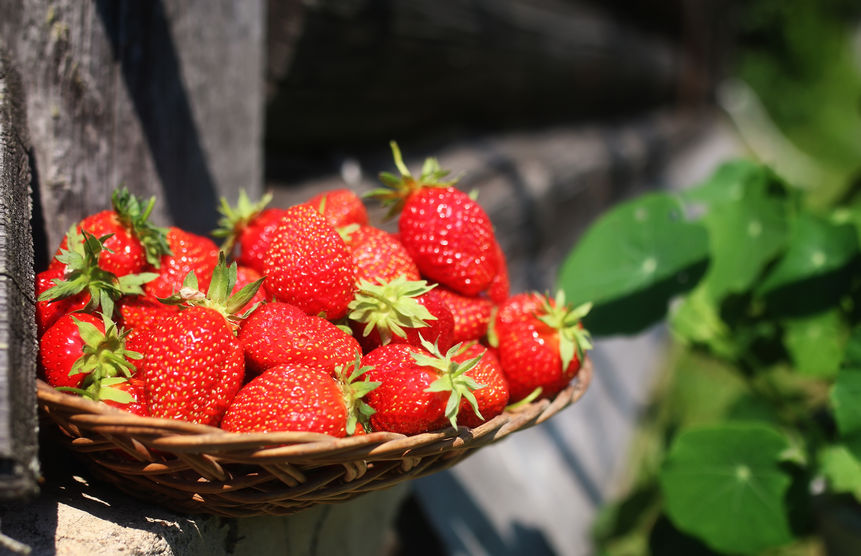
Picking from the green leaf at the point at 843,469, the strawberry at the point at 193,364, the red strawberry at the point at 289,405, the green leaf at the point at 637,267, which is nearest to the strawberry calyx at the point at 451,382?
the red strawberry at the point at 289,405

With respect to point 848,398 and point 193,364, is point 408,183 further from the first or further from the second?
point 848,398

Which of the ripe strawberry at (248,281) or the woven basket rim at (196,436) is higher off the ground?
the ripe strawberry at (248,281)

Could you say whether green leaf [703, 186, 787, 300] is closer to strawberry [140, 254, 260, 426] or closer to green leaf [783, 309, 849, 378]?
green leaf [783, 309, 849, 378]

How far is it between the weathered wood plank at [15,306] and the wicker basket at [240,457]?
5cm

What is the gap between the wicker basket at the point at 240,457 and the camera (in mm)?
705

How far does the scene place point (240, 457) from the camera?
0.72m

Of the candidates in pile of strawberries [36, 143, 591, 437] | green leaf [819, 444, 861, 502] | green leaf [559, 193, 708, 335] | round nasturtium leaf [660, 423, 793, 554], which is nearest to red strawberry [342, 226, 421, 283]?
pile of strawberries [36, 143, 591, 437]

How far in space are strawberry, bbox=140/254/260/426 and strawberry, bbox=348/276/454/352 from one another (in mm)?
163

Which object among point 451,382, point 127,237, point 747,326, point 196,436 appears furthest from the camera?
point 747,326

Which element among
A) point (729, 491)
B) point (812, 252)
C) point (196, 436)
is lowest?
point (729, 491)

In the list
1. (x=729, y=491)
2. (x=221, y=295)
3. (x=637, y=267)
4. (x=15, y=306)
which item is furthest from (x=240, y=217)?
(x=729, y=491)

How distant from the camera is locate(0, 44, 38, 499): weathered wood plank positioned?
65cm

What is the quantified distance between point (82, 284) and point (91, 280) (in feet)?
0.04

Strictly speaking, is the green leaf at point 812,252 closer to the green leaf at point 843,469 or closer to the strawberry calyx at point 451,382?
the green leaf at point 843,469
